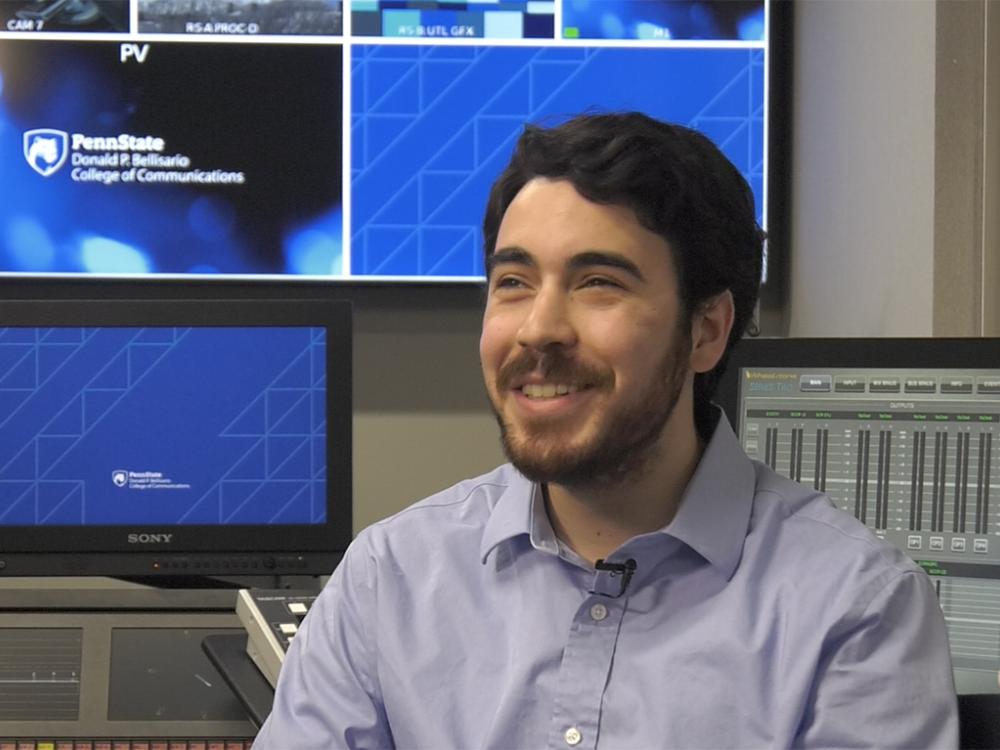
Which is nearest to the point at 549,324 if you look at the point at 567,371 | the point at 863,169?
the point at 567,371

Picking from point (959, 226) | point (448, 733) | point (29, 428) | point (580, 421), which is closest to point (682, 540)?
point (580, 421)

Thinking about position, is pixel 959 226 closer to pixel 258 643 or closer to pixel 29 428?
pixel 258 643

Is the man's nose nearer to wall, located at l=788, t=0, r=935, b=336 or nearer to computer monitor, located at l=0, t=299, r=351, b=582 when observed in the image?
computer monitor, located at l=0, t=299, r=351, b=582

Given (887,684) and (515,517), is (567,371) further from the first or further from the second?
(887,684)

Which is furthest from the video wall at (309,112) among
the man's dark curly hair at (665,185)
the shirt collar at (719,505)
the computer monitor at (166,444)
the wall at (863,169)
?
the shirt collar at (719,505)

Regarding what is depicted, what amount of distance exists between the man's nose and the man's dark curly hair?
3.9 inches

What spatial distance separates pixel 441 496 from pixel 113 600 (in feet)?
1.78

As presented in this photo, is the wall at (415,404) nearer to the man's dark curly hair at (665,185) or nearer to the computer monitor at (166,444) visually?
the computer monitor at (166,444)

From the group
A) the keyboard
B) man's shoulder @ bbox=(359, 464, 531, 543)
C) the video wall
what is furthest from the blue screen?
the video wall

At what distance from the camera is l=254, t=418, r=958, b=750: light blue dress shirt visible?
3.54 feet

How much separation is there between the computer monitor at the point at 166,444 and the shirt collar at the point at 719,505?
62 centimetres

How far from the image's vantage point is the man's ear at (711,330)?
1.29 metres

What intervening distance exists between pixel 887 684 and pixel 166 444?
989 mm

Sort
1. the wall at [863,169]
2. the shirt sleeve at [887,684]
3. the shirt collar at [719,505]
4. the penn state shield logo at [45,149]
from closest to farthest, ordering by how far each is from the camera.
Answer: the shirt sleeve at [887,684] → the shirt collar at [719,505] → the wall at [863,169] → the penn state shield logo at [45,149]
